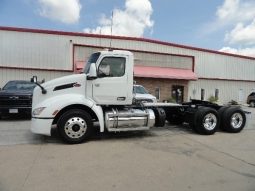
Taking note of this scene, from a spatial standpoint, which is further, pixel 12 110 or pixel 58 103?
pixel 12 110

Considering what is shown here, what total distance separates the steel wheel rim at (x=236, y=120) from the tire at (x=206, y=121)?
83 cm

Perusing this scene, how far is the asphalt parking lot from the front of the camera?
5.04m

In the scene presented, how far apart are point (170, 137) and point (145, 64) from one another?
1670cm

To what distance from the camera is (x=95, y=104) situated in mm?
8633

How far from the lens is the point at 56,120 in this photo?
8562mm

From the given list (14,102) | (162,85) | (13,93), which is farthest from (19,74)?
(162,85)

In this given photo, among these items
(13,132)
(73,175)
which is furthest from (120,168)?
(13,132)

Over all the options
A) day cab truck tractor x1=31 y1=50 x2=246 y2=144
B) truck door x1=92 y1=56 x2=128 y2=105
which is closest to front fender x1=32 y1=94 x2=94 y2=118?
day cab truck tractor x1=31 y1=50 x2=246 y2=144

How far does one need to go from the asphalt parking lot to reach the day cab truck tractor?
1.59 ft

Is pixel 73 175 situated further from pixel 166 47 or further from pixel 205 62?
pixel 205 62

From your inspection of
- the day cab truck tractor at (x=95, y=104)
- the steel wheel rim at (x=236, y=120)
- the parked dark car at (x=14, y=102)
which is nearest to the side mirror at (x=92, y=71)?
the day cab truck tractor at (x=95, y=104)

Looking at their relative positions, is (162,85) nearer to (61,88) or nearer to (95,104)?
(95,104)

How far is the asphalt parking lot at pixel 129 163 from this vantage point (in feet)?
16.5

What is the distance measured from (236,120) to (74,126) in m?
6.12
